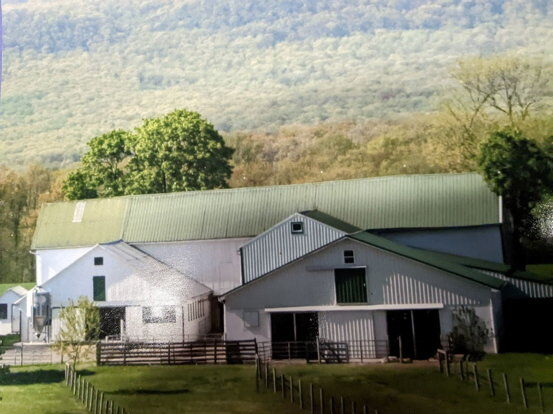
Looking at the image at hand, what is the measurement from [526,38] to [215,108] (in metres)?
3.25

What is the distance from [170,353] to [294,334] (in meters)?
1.13

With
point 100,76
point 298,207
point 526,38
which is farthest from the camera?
point 100,76

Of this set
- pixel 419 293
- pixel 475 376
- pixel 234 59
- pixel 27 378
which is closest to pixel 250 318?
pixel 419 293

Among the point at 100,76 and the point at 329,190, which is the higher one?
the point at 100,76

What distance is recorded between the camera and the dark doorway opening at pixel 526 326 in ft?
16.7

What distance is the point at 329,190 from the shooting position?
5.75m

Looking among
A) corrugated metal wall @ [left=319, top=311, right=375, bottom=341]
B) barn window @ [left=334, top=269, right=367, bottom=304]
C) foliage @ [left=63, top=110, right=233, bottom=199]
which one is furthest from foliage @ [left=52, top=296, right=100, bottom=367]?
barn window @ [left=334, top=269, right=367, bottom=304]

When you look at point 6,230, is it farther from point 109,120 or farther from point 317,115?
point 317,115

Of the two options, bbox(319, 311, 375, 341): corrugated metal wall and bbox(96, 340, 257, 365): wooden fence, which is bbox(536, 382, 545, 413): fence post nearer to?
bbox(319, 311, 375, 341): corrugated metal wall

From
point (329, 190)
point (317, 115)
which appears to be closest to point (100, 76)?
point (317, 115)

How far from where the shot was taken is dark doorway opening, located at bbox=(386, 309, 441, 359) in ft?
16.7

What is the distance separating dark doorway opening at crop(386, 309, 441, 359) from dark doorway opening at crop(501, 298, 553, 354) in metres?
0.57

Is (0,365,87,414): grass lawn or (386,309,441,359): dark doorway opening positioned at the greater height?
(386,309,441,359): dark doorway opening

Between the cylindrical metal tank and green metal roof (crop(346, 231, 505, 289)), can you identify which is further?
the cylindrical metal tank
